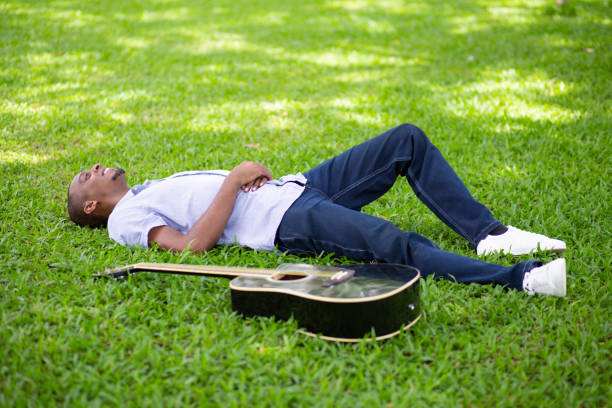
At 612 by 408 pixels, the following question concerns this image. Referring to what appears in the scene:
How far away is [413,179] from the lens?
2896 millimetres

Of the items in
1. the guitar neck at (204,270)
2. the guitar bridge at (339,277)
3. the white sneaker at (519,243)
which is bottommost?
the white sneaker at (519,243)

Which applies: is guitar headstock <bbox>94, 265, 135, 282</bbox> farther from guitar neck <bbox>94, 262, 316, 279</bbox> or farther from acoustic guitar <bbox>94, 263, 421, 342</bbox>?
acoustic guitar <bbox>94, 263, 421, 342</bbox>

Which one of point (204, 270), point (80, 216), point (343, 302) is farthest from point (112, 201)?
point (343, 302)

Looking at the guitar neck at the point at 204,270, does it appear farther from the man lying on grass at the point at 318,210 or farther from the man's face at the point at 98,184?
the man's face at the point at 98,184

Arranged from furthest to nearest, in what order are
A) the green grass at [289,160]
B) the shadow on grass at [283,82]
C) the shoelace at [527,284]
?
the shadow on grass at [283,82]
the shoelace at [527,284]
the green grass at [289,160]

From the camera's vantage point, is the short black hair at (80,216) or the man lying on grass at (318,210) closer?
the man lying on grass at (318,210)

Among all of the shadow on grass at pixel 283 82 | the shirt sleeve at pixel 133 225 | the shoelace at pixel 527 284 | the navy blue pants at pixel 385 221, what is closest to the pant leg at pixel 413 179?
the navy blue pants at pixel 385 221

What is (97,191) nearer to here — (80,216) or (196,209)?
(80,216)

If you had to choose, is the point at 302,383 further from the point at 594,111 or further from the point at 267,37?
the point at 267,37

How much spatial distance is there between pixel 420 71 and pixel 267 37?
10.0 ft

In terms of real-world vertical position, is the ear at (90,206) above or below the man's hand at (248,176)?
below

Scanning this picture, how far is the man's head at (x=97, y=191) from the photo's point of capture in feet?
9.75

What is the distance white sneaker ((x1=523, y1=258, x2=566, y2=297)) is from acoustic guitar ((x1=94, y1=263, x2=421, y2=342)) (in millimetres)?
656

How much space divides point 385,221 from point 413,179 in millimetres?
408
